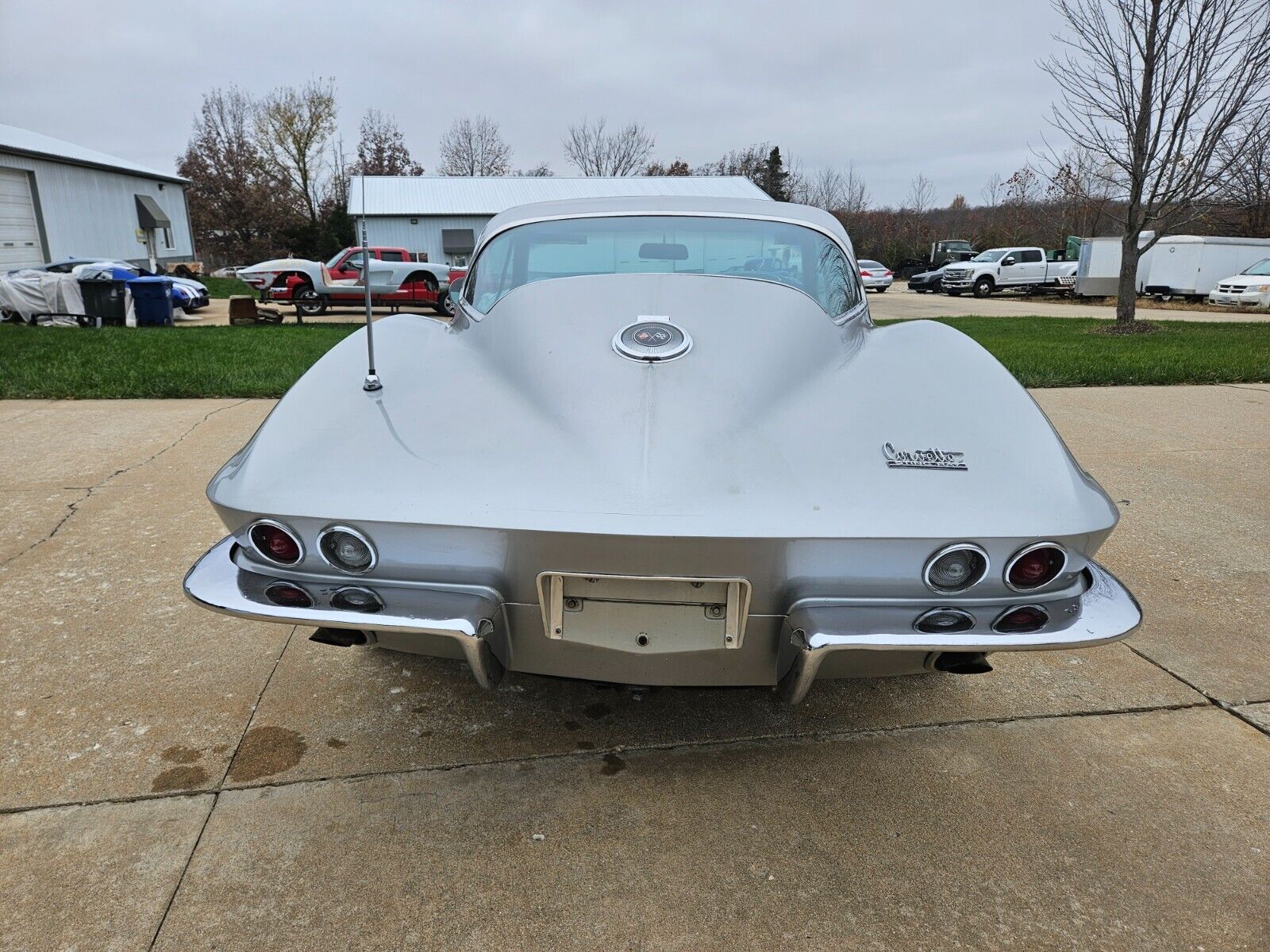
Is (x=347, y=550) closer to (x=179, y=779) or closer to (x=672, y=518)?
(x=672, y=518)

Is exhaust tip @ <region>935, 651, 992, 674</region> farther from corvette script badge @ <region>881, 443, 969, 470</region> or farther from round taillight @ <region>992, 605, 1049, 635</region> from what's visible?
corvette script badge @ <region>881, 443, 969, 470</region>

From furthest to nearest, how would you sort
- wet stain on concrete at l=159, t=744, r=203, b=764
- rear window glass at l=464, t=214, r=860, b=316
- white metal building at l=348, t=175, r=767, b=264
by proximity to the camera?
1. white metal building at l=348, t=175, r=767, b=264
2. rear window glass at l=464, t=214, r=860, b=316
3. wet stain on concrete at l=159, t=744, r=203, b=764

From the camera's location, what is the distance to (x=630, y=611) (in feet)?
5.97

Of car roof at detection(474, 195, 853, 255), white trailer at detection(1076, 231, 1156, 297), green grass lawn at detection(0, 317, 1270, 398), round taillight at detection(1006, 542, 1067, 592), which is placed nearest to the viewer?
round taillight at detection(1006, 542, 1067, 592)

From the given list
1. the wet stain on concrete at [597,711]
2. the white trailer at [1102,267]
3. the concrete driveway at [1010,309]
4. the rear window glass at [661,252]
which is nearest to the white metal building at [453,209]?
the concrete driveway at [1010,309]

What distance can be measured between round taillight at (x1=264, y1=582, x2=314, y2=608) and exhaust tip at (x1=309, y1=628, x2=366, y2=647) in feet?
0.37

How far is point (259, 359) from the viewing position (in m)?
9.36

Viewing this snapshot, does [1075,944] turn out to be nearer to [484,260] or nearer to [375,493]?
[375,493]

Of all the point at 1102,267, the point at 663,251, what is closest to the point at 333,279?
the point at 663,251

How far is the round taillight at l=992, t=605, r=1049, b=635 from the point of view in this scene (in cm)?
181

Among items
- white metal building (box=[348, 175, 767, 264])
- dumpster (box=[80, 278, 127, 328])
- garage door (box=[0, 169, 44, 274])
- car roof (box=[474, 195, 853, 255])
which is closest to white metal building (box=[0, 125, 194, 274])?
garage door (box=[0, 169, 44, 274])

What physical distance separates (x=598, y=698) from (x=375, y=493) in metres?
1.14

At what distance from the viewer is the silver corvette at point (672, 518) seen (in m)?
1.72

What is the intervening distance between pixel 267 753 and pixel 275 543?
2.59 feet
